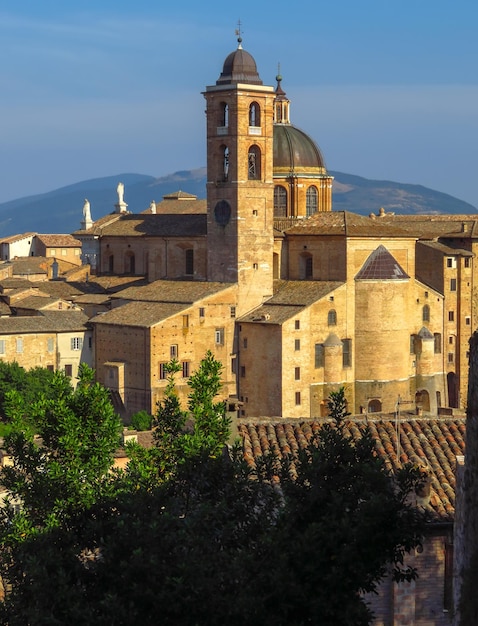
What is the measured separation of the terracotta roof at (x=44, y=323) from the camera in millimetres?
54250

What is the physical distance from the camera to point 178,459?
1938 centimetres

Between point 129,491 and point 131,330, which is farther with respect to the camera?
point 131,330

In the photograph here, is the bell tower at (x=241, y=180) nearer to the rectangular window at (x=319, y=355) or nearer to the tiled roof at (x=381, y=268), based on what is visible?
the rectangular window at (x=319, y=355)

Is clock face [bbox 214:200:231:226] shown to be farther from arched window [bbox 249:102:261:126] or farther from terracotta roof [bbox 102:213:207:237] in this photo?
arched window [bbox 249:102:261:126]

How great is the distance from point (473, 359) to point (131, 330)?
37.7 meters

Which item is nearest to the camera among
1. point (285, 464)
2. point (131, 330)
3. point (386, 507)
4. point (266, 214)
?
point (386, 507)

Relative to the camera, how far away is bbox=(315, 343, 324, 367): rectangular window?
174 feet

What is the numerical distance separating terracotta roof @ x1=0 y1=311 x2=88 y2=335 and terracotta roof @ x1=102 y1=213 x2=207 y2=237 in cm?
541

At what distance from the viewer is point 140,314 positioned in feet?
173

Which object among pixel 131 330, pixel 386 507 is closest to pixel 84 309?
pixel 131 330

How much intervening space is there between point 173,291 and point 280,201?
7670mm

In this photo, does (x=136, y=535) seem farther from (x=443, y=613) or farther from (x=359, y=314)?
(x=359, y=314)

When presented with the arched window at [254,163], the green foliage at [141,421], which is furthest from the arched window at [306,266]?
the green foliage at [141,421]

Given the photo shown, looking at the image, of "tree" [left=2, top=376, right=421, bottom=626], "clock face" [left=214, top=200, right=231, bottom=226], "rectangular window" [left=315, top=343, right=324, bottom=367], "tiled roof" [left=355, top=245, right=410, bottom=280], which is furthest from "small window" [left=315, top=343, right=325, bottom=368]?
"tree" [left=2, top=376, right=421, bottom=626]
